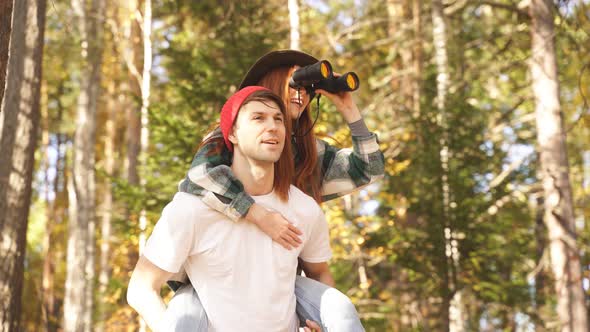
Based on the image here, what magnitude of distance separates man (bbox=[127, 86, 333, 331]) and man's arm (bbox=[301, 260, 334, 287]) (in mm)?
210

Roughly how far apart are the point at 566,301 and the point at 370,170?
6142 millimetres

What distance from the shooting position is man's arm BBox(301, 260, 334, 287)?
2883 millimetres

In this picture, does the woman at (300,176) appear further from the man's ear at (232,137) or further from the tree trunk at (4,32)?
the tree trunk at (4,32)

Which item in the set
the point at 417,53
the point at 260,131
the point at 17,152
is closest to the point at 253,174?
the point at 260,131

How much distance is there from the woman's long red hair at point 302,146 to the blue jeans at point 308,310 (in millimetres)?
485

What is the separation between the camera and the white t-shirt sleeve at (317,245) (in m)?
2.83

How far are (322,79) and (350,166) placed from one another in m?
0.43

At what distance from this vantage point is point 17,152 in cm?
621

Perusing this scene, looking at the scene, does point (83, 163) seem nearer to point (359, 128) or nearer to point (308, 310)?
point (359, 128)

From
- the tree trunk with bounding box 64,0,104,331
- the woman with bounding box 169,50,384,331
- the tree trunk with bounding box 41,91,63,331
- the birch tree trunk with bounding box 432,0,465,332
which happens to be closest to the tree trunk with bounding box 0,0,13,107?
the woman with bounding box 169,50,384,331

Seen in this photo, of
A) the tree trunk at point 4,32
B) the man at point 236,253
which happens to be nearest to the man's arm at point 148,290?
the man at point 236,253

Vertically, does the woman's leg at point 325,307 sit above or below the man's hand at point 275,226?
below

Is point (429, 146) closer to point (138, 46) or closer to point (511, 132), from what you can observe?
point (511, 132)

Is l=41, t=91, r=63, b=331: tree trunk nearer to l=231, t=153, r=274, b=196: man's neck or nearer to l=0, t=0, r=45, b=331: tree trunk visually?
l=0, t=0, r=45, b=331: tree trunk
